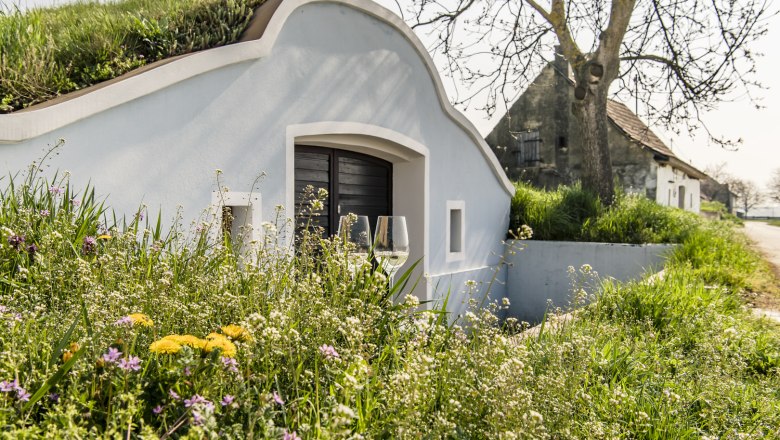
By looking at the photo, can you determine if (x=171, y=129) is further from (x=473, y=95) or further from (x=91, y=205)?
(x=473, y=95)

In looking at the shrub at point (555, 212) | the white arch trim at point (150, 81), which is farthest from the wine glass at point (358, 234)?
the shrub at point (555, 212)

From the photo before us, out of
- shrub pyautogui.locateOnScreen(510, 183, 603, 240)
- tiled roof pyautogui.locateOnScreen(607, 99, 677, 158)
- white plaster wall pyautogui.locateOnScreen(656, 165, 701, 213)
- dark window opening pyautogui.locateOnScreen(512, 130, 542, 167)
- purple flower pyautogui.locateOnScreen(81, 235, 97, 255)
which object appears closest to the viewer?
purple flower pyautogui.locateOnScreen(81, 235, 97, 255)

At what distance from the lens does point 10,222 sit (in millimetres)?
3381

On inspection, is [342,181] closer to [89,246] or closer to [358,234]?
[358,234]

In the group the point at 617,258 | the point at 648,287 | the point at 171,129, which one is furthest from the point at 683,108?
the point at 171,129

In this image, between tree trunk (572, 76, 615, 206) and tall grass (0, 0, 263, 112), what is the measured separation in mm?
8268

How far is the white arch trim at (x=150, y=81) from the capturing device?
13.4 feet

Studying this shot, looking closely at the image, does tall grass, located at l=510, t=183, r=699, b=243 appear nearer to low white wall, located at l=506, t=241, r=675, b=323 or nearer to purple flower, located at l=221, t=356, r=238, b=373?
low white wall, located at l=506, t=241, r=675, b=323

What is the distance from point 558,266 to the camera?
1093cm

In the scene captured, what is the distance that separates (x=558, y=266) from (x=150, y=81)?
27.2ft

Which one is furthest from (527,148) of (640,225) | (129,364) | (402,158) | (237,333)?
(129,364)

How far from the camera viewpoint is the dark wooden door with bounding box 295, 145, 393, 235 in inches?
282

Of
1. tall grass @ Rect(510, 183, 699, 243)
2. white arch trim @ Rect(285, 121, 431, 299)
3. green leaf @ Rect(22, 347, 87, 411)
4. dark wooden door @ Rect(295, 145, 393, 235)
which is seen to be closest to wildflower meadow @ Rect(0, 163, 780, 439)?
green leaf @ Rect(22, 347, 87, 411)

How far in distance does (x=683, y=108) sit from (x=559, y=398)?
1177 centimetres
